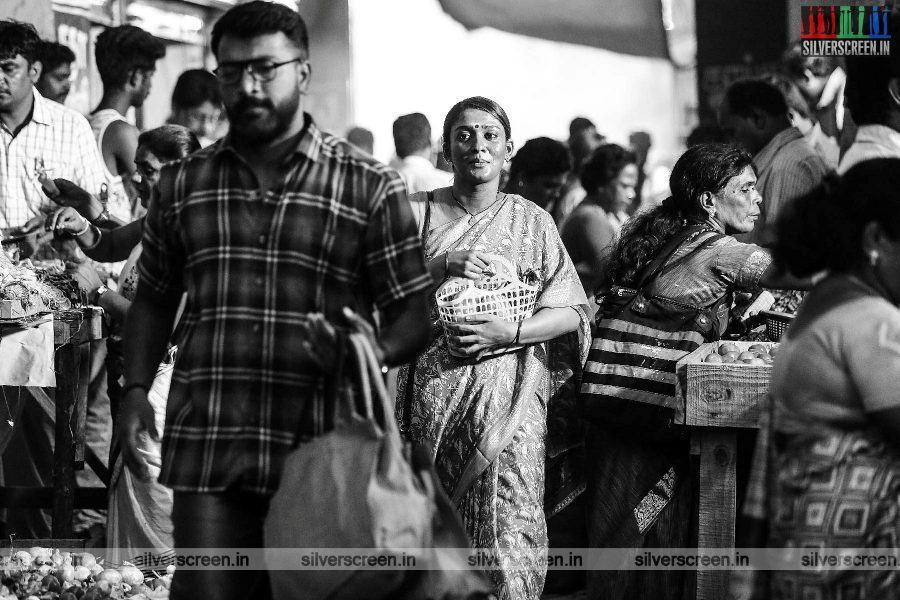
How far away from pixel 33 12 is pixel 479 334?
544cm

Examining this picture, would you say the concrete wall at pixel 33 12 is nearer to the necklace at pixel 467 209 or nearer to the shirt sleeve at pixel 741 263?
the necklace at pixel 467 209

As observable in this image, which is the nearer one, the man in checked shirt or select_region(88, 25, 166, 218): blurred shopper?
the man in checked shirt

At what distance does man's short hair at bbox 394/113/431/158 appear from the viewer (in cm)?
912

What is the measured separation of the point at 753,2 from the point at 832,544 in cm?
1155

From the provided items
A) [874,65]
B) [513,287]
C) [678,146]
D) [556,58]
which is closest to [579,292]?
[513,287]

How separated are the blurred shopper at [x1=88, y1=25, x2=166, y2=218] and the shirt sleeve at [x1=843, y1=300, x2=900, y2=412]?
18.1 ft

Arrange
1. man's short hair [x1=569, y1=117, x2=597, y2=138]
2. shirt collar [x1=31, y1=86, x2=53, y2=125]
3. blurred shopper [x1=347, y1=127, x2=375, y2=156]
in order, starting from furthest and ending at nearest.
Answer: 1. blurred shopper [x1=347, y1=127, x2=375, y2=156]
2. man's short hair [x1=569, y1=117, x2=597, y2=138]
3. shirt collar [x1=31, y1=86, x2=53, y2=125]

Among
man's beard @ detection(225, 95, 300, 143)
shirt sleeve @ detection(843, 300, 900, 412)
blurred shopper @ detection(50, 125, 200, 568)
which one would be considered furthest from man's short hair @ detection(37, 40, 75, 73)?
shirt sleeve @ detection(843, 300, 900, 412)

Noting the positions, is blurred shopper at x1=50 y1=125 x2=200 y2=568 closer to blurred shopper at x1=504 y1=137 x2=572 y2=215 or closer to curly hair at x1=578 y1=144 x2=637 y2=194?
blurred shopper at x1=504 y1=137 x2=572 y2=215

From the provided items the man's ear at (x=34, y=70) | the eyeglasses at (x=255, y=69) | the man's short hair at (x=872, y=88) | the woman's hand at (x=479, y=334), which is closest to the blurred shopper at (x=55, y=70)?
the man's ear at (x=34, y=70)

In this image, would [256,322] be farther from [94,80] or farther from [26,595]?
[94,80]

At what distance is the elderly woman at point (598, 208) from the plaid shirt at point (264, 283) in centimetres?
418

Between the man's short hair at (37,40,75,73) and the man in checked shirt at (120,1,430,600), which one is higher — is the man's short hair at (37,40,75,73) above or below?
above

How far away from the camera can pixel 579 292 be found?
5.31 metres
